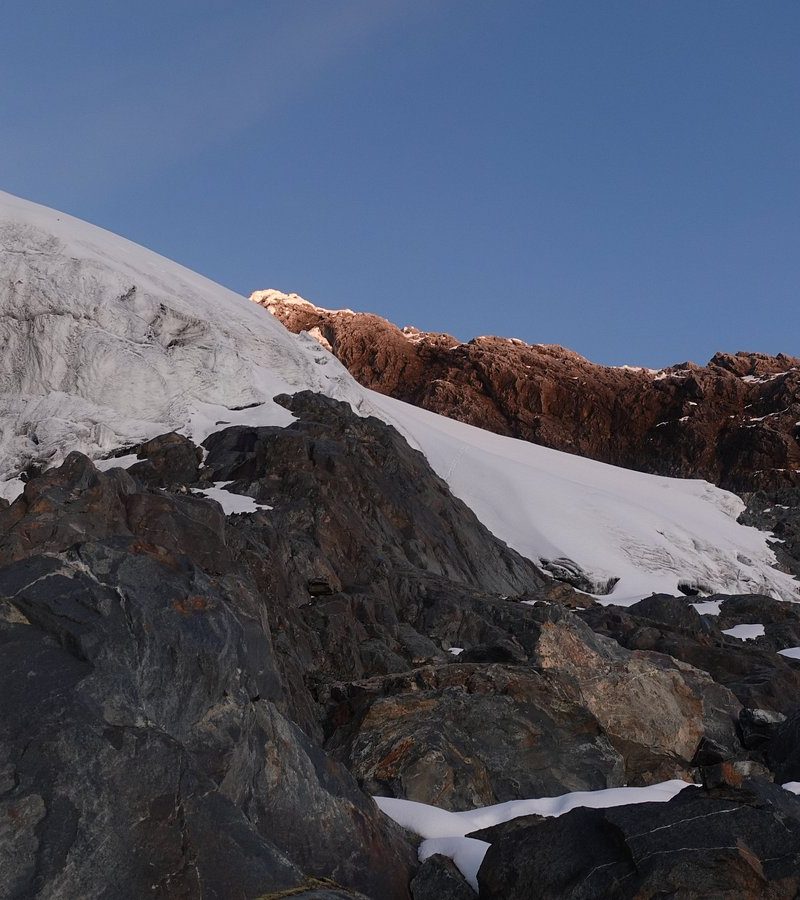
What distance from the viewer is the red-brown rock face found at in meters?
79.8

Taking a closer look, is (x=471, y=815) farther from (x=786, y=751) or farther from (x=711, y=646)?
(x=711, y=646)

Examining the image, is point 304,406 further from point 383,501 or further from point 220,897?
point 220,897

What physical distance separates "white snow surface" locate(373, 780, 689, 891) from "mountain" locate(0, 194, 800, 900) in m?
0.04

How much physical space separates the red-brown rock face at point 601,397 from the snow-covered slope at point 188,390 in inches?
1267

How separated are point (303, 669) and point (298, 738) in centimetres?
917

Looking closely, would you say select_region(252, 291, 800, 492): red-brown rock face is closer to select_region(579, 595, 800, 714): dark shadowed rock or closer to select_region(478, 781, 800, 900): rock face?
select_region(579, 595, 800, 714): dark shadowed rock

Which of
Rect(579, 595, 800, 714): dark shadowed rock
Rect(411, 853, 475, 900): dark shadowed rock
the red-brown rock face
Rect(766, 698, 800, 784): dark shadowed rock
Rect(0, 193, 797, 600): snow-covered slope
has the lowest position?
Rect(411, 853, 475, 900): dark shadowed rock

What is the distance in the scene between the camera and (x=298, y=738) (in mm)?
8695

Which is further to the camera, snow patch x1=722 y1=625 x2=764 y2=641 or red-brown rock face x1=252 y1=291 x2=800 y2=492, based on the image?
red-brown rock face x1=252 y1=291 x2=800 y2=492

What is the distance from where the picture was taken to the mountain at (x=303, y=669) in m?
7.02

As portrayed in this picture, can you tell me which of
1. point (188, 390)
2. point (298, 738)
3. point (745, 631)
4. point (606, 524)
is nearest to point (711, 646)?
point (745, 631)

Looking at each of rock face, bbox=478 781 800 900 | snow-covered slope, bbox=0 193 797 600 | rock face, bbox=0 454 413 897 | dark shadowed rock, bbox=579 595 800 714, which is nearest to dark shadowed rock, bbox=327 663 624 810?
rock face, bbox=0 454 413 897

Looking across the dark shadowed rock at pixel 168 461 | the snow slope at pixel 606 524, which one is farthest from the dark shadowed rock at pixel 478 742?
the snow slope at pixel 606 524

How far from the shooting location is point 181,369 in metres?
36.8
